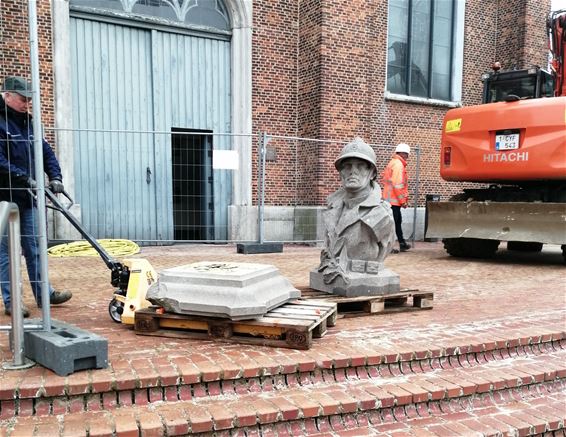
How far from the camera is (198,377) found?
305cm

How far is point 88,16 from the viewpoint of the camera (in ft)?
32.1

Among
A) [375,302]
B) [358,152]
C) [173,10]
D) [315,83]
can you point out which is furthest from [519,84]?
[173,10]

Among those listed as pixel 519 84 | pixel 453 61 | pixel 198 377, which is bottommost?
A: pixel 198 377

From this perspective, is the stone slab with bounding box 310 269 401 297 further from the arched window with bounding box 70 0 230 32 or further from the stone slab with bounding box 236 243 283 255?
the arched window with bounding box 70 0 230 32

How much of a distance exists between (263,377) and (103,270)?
4.63 metres

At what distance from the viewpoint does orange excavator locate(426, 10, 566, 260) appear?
761 centimetres

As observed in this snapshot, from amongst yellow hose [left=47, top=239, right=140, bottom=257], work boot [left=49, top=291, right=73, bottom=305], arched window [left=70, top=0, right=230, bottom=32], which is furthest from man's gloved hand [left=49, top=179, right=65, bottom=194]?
arched window [left=70, top=0, right=230, bottom=32]

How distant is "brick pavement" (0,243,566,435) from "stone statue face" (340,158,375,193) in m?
1.25

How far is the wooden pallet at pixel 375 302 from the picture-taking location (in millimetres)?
4621

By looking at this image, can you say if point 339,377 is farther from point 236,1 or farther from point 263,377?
point 236,1

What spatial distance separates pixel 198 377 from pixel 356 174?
8.48 ft

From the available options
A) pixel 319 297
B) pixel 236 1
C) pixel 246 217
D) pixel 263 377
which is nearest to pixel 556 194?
pixel 319 297

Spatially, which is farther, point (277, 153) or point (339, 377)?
point (277, 153)

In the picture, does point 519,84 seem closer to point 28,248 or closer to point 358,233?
point 358,233
